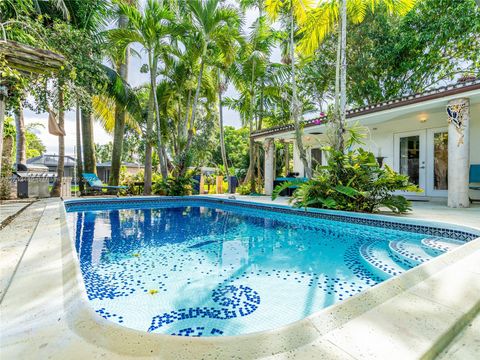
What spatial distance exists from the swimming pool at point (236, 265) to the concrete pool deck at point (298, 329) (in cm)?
80

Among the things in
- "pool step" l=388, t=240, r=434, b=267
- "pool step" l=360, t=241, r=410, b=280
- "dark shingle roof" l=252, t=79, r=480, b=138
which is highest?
"dark shingle roof" l=252, t=79, r=480, b=138

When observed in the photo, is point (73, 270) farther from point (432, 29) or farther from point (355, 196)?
point (432, 29)

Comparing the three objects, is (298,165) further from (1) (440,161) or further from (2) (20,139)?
→ (2) (20,139)

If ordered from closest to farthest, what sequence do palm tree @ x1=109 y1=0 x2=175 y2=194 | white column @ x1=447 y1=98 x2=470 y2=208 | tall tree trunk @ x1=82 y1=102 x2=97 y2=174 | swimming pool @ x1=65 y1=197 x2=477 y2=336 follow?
swimming pool @ x1=65 y1=197 x2=477 y2=336, white column @ x1=447 y1=98 x2=470 y2=208, palm tree @ x1=109 y1=0 x2=175 y2=194, tall tree trunk @ x1=82 y1=102 x2=97 y2=174

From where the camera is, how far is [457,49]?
12.3m

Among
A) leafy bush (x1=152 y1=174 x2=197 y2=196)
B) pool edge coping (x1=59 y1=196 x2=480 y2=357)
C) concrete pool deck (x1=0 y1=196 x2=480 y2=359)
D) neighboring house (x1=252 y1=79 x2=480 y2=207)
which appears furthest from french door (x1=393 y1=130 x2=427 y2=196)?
pool edge coping (x1=59 y1=196 x2=480 y2=357)

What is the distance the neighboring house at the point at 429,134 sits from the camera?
691 cm

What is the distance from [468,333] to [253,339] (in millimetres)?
1188

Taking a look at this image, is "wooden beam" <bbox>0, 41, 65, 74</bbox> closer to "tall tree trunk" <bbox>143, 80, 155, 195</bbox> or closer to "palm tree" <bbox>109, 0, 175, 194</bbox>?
"palm tree" <bbox>109, 0, 175, 194</bbox>

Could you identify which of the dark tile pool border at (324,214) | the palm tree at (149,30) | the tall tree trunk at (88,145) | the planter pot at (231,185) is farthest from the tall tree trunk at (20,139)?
the planter pot at (231,185)

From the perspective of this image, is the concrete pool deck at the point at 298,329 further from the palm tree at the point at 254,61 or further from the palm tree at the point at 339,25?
the palm tree at the point at 254,61

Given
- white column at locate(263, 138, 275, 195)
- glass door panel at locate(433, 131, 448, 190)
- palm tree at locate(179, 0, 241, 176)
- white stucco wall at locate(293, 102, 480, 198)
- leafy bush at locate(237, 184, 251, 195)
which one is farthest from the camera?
leafy bush at locate(237, 184, 251, 195)

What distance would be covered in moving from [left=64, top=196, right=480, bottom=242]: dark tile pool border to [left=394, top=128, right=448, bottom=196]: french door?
5369mm

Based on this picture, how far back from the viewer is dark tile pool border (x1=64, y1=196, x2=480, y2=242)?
4617 mm
